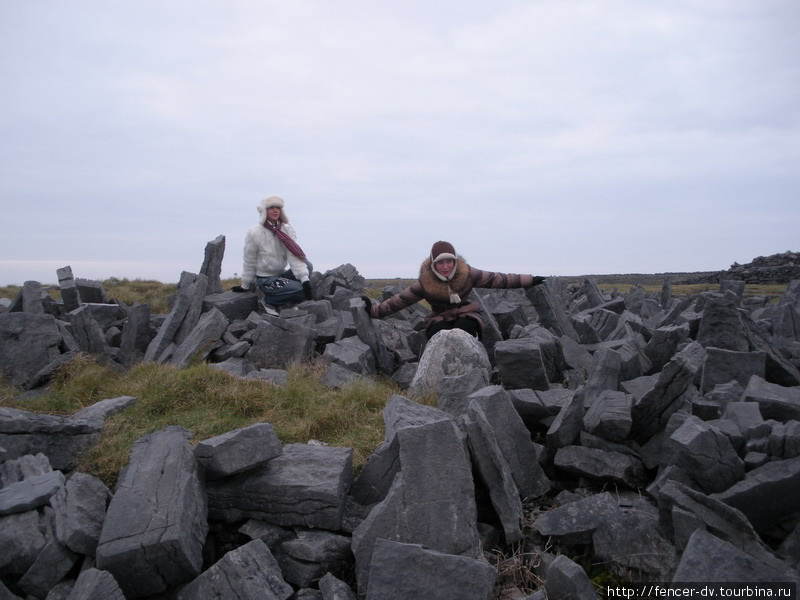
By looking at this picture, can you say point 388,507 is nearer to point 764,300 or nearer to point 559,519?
point 559,519

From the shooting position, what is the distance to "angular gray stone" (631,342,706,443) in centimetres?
600

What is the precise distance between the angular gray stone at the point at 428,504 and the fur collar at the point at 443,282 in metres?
4.84

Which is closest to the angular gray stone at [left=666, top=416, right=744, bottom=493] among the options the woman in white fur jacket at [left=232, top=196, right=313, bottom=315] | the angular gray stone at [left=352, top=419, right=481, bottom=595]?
the angular gray stone at [left=352, top=419, right=481, bottom=595]

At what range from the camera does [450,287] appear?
980cm

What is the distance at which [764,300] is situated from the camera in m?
16.6

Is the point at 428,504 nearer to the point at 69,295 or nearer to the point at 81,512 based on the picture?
the point at 81,512

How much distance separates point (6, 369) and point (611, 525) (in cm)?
932

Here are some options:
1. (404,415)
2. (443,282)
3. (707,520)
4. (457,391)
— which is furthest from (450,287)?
(707,520)

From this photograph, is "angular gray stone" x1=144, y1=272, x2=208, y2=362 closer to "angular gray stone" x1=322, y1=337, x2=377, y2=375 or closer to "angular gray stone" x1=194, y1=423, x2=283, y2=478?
"angular gray stone" x1=322, y1=337, x2=377, y2=375

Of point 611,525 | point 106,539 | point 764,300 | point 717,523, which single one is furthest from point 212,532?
point 764,300

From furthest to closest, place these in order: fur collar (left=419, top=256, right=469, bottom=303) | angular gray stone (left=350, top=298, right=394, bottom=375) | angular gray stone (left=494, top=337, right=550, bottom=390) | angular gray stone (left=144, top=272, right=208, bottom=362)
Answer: angular gray stone (left=144, top=272, right=208, bottom=362) → angular gray stone (left=350, top=298, right=394, bottom=375) → fur collar (left=419, top=256, right=469, bottom=303) → angular gray stone (left=494, top=337, right=550, bottom=390)

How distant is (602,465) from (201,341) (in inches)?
283

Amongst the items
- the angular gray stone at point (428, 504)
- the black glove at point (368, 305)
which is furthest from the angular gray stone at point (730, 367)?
the black glove at point (368, 305)

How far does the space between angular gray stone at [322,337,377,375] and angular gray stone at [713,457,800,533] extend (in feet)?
19.1
